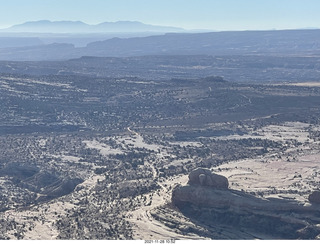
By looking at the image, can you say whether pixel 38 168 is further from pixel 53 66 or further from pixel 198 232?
pixel 53 66

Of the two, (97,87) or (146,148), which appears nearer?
(146,148)

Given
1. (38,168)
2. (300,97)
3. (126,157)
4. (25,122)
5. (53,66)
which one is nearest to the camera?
(38,168)

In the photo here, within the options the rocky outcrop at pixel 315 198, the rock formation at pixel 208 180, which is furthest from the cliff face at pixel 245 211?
the rocky outcrop at pixel 315 198

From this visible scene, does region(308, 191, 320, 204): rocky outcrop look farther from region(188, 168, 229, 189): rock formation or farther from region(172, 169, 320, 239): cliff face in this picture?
region(188, 168, 229, 189): rock formation

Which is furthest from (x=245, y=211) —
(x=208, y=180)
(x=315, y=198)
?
(x=315, y=198)

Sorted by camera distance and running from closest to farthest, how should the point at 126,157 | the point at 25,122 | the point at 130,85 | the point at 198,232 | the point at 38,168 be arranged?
the point at 198,232, the point at 38,168, the point at 126,157, the point at 25,122, the point at 130,85

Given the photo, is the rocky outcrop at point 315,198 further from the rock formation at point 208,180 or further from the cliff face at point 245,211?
the rock formation at point 208,180

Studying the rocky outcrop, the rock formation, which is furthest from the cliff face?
the rocky outcrop

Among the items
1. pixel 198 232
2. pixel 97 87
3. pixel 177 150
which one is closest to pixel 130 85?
pixel 97 87
